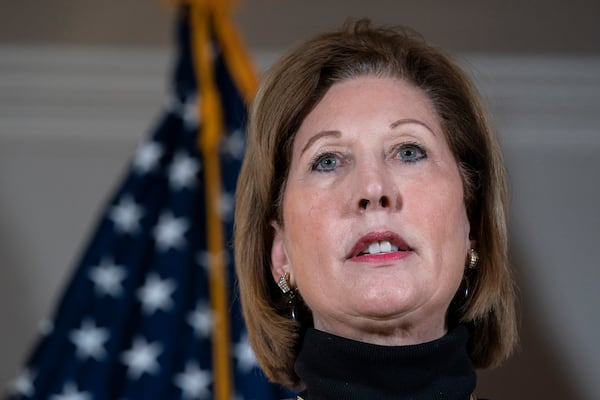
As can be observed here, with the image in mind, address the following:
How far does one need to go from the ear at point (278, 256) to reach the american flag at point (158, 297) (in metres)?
0.86

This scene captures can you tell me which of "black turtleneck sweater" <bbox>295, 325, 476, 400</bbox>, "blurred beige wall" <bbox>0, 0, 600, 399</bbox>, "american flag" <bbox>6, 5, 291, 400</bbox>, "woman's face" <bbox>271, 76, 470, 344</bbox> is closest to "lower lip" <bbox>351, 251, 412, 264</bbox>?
"woman's face" <bbox>271, 76, 470, 344</bbox>

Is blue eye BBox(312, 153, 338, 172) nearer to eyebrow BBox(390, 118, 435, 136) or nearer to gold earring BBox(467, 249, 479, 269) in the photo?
eyebrow BBox(390, 118, 435, 136)

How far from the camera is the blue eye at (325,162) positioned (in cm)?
151

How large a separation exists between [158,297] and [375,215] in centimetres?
135

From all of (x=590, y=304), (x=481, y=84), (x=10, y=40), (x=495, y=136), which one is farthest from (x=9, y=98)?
(x=495, y=136)

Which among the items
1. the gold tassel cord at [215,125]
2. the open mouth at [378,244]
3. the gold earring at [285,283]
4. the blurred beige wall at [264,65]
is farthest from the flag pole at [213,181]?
the open mouth at [378,244]

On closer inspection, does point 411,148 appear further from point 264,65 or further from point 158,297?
point 264,65

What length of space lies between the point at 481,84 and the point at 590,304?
0.78 meters

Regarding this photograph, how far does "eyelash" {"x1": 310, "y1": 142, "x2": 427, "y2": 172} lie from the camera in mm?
1494

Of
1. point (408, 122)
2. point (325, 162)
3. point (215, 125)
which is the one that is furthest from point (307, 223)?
point (215, 125)

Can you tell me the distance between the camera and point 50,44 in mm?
3557

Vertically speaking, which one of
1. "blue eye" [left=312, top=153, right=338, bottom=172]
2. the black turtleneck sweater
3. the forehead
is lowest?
the black turtleneck sweater

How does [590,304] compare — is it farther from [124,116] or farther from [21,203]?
[21,203]

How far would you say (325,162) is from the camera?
1519mm
